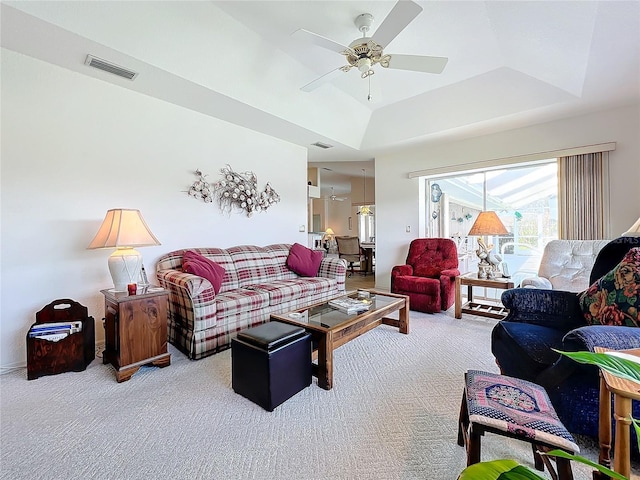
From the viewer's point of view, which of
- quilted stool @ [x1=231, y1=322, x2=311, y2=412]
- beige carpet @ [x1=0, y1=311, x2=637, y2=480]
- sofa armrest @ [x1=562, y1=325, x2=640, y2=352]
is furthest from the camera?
quilted stool @ [x1=231, y1=322, x2=311, y2=412]

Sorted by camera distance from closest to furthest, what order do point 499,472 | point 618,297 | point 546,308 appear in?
1. point 499,472
2. point 618,297
3. point 546,308

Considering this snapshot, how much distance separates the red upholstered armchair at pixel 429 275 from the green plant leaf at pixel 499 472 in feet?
11.4

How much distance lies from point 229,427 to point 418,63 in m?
3.05

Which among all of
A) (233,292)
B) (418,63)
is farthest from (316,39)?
(233,292)

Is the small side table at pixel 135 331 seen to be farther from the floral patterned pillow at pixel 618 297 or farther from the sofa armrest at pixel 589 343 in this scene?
the floral patterned pillow at pixel 618 297

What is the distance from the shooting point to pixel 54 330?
224cm

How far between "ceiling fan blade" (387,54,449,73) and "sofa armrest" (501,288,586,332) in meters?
1.94

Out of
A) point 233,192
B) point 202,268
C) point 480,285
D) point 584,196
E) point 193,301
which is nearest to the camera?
point 193,301

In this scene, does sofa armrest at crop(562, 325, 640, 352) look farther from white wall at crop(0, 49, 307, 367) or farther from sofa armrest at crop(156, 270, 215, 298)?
white wall at crop(0, 49, 307, 367)

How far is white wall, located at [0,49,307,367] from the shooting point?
2424mm

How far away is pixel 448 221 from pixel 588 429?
13.8 ft

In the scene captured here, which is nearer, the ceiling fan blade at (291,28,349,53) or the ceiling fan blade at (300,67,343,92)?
the ceiling fan blade at (291,28,349,53)

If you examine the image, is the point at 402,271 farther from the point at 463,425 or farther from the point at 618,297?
the point at 463,425

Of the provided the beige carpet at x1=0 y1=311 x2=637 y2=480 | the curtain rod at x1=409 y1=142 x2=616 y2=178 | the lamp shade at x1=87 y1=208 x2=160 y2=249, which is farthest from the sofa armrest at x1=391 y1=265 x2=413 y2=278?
the lamp shade at x1=87 y1=208 x2=160 y2=249
